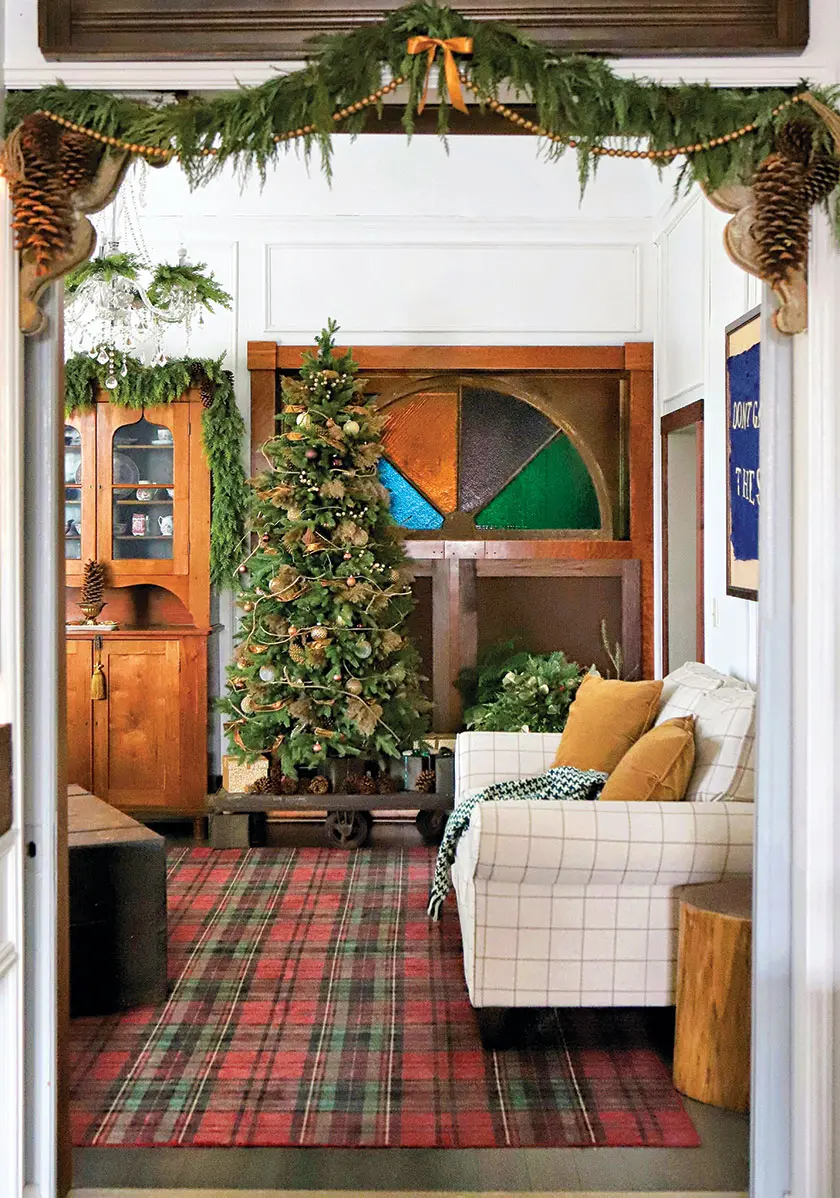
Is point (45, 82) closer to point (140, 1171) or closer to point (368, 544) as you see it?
point (140, 1171)

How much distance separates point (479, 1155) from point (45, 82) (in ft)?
8.62

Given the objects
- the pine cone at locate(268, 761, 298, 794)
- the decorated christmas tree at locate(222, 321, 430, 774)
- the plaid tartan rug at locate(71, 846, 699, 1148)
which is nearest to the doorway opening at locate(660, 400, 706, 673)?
the decorated christmas tree at locate(222, 321, 430, 774)

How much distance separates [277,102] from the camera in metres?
2.48

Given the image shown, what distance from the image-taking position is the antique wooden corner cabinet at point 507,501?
6.67 metres

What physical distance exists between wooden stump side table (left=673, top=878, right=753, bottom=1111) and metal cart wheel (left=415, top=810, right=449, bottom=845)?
110 inches

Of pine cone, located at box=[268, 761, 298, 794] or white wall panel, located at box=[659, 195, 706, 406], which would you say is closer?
white wall panel, located at box=[659, 195, 706, 406]

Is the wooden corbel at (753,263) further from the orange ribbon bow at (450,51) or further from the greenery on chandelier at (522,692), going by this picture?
the greenery on chandelier at (522,692)

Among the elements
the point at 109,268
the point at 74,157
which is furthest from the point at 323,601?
the point at 74,157

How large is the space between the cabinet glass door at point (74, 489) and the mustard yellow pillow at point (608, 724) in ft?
10.0

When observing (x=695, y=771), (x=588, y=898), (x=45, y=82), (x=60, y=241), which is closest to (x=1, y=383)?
(x=60, y=241)

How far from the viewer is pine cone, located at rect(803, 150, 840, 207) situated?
8.24 ft

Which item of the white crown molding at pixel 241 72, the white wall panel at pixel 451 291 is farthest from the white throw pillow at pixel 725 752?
the white wall panel at pixel 451 291

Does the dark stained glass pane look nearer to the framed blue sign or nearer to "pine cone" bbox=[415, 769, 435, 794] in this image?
"pine cone" bbox=[415, 769, 435, 794]

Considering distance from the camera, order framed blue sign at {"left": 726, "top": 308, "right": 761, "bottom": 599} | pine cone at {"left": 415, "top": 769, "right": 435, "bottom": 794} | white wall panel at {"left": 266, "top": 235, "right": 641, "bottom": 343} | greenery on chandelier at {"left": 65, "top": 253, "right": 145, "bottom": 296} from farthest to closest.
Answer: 1. white wall panel at {"left": 266, "top": 235, "right": 641, "bottom": 343}
2. pine cone at {"left": 415, "top": 769, "right": 435, "bottom": 794}
3. greenery on chandelier at {"left": 65, "top": 253, "right": 145, "bottom": 296}
4. framed blue sign at {"left": 726, "top": 308, "right": 761, "bottom": 599}
